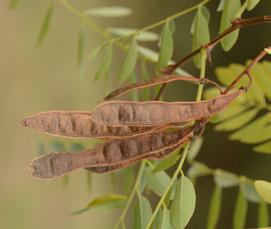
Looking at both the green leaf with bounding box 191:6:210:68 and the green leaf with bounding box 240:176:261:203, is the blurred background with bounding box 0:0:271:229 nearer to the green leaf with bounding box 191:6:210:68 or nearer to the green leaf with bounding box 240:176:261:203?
the green leaf with bounding box 240:176:261:203

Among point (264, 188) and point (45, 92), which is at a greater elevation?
point (45, 92)

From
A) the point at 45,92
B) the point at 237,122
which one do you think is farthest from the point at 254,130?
the point at 45,92

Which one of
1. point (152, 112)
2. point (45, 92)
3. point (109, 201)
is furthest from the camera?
point (45, 92)

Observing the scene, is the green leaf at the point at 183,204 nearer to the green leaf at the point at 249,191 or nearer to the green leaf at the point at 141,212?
the green leaf at the point at 141,212

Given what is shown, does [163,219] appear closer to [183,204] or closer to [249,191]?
[183,204]

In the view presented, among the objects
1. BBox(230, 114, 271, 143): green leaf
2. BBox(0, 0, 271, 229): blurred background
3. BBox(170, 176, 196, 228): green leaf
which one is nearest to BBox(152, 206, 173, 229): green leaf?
BBox(170, 176, 196, 228): green leaf
